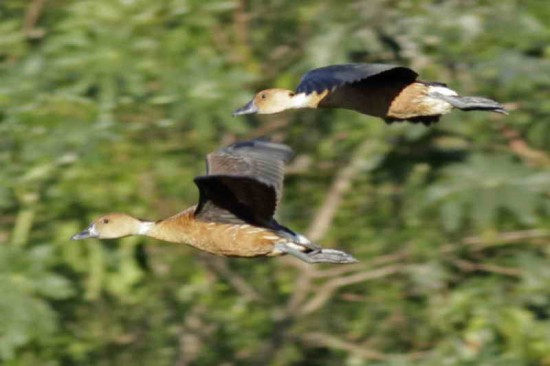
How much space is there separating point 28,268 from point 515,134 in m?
2.46

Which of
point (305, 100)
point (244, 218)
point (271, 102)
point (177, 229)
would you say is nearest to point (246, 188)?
point (244, 218)

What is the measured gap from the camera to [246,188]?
6.95m

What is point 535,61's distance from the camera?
8727 millimetres

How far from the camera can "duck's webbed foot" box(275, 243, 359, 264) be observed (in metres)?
6.91

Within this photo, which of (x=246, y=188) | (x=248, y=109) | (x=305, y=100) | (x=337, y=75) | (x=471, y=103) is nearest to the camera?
(x=337, y=75)

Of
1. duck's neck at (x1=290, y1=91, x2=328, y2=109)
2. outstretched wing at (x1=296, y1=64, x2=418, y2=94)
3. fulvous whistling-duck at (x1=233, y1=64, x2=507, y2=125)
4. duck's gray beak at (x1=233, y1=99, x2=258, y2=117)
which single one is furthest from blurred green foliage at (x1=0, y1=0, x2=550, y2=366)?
outstretched wing at (x1=296, y1=64, x2=418, y2=94)

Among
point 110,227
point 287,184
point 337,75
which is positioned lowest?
point 287,184

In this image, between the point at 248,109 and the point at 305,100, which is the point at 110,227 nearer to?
the point at 248,109

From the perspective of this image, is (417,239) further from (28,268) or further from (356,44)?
(28,268)

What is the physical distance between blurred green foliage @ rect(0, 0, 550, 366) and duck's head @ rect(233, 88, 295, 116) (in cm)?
69

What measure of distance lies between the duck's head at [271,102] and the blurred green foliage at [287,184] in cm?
69

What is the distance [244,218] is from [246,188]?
0.14 metres

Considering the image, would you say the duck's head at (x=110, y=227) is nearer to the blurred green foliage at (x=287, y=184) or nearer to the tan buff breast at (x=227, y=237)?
the tan buff breast at (x=227, y=237)

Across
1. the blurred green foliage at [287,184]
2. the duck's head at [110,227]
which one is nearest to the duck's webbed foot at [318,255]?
the duck's head at [110,227]
